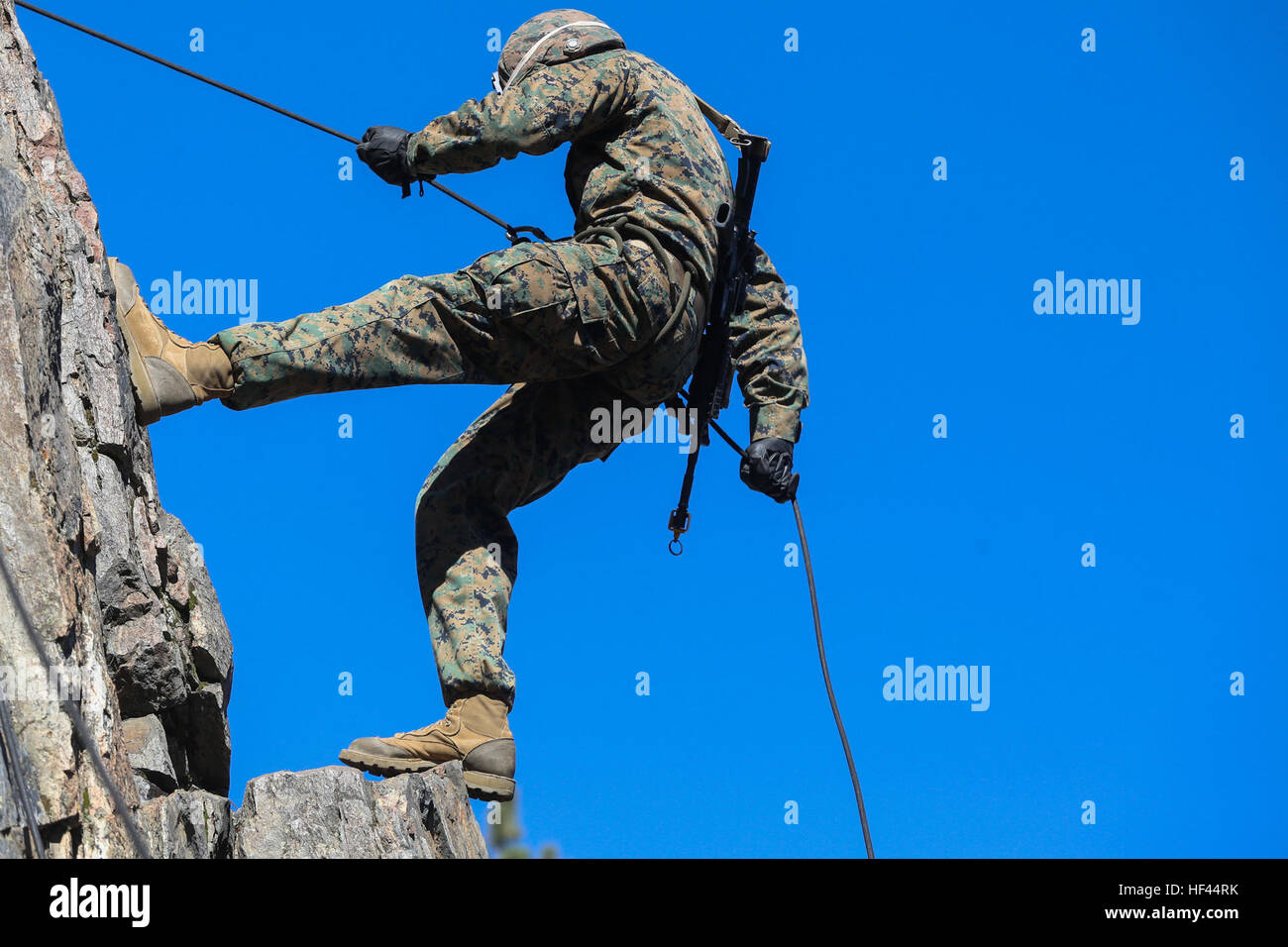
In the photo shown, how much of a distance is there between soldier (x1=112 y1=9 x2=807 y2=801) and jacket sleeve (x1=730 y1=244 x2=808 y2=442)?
61cm

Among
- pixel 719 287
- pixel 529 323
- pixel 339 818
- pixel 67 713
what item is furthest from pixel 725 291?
pixel 67 713

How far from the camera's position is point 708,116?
830cm

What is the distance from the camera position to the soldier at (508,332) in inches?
267

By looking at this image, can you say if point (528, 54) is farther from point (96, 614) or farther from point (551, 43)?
point (96, 614)

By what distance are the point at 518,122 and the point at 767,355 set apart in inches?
81.8

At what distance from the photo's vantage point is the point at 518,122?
7102mm

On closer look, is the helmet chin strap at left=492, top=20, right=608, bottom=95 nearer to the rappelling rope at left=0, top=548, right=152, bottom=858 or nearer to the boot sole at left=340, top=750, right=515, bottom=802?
the boot sole at left=340, top=750, right=515, bottom=802

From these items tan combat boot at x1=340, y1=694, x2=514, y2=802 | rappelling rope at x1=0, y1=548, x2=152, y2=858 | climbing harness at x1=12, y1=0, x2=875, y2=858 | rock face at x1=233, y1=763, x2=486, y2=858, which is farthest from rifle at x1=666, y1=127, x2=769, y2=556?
rappelling rope at x1=0, y1=548, x2=152, y2=858

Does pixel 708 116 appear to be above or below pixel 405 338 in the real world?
above

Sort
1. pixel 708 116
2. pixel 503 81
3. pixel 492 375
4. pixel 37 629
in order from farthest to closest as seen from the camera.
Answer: pixel 708 116
pixel 503 81
pixel 492 375
pixel 37 629

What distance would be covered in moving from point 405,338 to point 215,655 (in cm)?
195

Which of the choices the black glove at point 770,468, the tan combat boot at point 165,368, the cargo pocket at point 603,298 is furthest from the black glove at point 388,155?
the black glove at point 770,468
